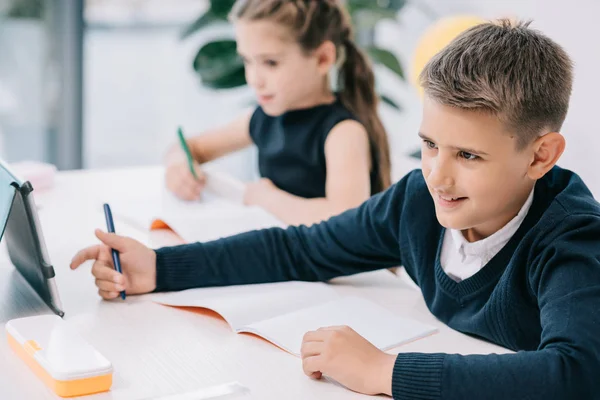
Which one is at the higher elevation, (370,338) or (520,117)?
(520,117)

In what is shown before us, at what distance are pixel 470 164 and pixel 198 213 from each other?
635 mm

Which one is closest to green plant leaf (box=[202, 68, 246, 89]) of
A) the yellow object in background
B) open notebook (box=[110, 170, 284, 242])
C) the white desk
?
the yellow object in background

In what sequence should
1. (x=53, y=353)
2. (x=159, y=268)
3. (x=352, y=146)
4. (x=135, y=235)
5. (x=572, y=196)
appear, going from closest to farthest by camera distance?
(x=53, y=353), (x=572, y=196), (x=159, y=268), (x=135, y=235), (x=352, y=146)

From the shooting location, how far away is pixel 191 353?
948mm

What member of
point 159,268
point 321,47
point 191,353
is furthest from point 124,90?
point 191,353

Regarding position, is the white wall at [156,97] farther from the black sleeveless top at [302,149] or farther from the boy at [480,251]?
the boy at [480,251]

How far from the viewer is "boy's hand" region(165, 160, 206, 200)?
1576 mm

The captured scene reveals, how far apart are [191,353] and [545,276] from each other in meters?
0.40

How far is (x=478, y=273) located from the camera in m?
1.04

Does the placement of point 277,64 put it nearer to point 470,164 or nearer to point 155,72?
point 470,164

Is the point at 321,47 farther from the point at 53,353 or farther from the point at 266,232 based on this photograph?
the point at 53,353

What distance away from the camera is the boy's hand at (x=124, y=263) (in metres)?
1.10

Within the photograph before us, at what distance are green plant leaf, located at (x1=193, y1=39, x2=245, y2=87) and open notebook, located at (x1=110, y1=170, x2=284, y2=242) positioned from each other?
2.27 ft

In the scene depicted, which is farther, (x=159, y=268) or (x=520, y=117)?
(x=159, y=268)
